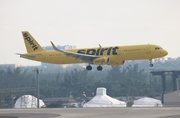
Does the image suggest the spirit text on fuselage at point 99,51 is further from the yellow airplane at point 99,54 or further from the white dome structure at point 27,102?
the white dome structure at point 27,102

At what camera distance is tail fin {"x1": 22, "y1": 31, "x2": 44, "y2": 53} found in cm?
13400

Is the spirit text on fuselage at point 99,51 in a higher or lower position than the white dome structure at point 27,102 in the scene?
higher

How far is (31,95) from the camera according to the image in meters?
184

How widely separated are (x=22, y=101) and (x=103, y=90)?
24.0 m

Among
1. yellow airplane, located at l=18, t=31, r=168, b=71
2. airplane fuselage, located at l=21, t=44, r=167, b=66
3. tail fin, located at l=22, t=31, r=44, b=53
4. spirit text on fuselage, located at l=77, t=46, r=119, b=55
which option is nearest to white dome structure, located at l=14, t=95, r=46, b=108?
tail fin, located at l=22, t=31, r=44, b=53

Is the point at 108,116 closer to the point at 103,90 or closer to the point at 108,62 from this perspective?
the point at 108,62

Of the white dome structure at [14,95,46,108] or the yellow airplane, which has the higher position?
the yellow airplane

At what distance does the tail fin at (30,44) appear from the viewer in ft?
440

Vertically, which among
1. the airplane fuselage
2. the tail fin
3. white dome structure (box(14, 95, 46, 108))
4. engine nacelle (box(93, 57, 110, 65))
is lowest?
white dome structure (box(14, 95, 46, 108))

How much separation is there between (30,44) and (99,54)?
1959 cm

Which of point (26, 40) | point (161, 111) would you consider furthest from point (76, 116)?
point (26, 40)

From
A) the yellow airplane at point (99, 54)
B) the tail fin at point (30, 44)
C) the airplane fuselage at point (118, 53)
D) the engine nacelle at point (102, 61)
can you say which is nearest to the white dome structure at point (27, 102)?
the tail fin at point (30, 44)

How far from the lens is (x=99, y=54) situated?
124 metres

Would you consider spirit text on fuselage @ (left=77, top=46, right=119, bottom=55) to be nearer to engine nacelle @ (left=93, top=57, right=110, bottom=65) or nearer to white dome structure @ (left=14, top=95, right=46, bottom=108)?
engine nacelle @ (left=93, top=57, right=110, bottom=65)
